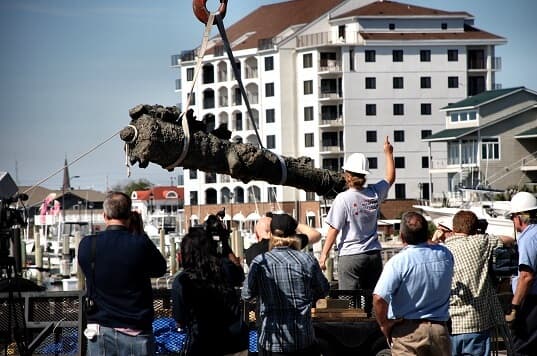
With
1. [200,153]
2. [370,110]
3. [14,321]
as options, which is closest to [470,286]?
[200,153]

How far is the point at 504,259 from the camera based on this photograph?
1103cm

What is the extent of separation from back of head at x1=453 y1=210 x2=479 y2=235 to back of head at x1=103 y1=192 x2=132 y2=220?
3.30 m

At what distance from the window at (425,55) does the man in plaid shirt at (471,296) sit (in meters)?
102

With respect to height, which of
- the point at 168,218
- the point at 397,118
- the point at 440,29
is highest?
the point at 440,29

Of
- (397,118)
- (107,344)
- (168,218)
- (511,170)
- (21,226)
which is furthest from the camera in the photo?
(168,218)

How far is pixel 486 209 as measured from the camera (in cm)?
7175

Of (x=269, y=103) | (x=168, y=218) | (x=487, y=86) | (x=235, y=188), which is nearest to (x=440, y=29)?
(x=487, y=86)

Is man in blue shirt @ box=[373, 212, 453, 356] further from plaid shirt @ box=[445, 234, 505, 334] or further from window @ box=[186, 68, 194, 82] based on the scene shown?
window @ box=[186, 68, 194, 82]

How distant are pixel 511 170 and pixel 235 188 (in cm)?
3141

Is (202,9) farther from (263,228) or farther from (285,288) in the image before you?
(285,288)

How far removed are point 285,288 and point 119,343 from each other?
55.8 inches

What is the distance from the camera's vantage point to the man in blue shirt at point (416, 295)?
30.5ft

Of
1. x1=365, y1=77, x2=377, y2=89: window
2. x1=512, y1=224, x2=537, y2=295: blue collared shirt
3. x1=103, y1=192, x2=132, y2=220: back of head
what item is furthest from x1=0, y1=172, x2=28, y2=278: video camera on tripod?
x1=365, y1=77, x2=377, y2=89: window

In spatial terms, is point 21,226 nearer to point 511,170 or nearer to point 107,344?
point 107,344
